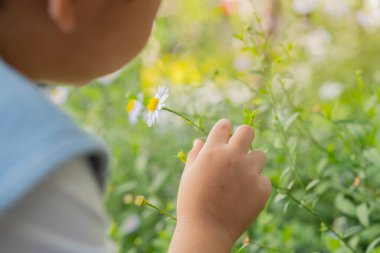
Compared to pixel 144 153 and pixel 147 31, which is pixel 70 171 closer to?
pixel 147 31

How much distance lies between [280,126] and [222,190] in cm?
30

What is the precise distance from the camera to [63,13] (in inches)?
27.2

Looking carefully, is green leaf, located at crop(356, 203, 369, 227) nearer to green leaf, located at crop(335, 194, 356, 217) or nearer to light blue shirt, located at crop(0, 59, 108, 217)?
green leaf, located at crop(335, 194, 356, 217)

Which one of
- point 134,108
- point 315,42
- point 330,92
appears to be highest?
point 315,42

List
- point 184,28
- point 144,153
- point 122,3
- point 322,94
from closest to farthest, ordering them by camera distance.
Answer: point 122,3 → point 144,153 → point 322,94 → point 184,28

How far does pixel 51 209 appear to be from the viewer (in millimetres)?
649

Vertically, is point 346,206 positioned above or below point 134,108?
below

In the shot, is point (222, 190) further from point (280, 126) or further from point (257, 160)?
point (280, 126)

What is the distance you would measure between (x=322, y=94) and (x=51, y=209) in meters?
1.67

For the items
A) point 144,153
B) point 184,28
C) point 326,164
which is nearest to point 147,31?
point 326,164

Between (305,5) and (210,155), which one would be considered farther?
(305,5)

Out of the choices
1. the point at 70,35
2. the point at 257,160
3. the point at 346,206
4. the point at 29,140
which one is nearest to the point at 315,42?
the point at 346,206

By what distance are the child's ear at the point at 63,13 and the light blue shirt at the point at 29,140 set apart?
0.24ft

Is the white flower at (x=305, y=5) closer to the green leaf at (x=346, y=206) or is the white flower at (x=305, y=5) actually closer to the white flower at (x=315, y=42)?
the white flower at (x=315, y=42)
